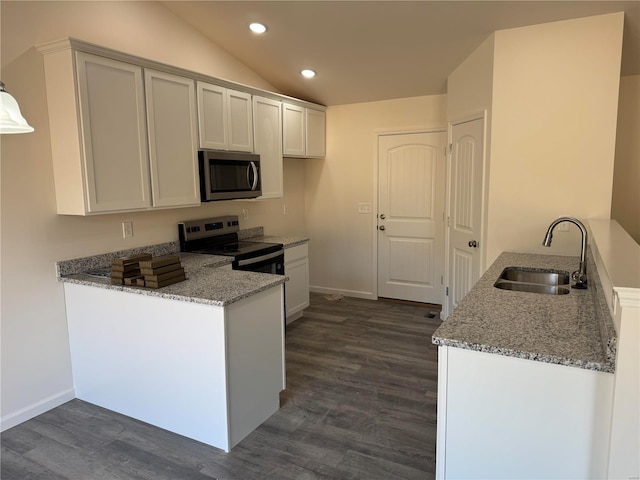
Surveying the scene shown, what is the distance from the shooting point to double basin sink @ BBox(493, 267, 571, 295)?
8.50 feet

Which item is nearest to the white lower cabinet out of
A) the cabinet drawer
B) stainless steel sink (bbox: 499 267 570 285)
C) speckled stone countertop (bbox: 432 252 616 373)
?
the cabinet drawer

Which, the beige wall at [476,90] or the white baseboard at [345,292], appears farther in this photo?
the white baseboard at [345,292]

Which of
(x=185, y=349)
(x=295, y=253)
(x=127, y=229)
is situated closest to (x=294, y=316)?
(x=295, y=253)

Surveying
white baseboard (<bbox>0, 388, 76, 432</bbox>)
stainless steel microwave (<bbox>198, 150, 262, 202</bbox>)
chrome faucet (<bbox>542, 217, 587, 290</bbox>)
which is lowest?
white baseboard (<bbox>0, 388, 76, 432</bbox>)

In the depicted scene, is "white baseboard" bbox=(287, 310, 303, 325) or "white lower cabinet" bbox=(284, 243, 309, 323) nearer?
"white lower cabinet" bbox=(284, 243, 309, 323)

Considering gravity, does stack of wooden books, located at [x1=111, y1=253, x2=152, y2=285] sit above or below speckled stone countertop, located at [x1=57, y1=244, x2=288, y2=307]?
above

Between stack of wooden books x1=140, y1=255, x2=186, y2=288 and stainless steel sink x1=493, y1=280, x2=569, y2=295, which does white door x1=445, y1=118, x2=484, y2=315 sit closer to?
stainless steel sink x1=493, y1=280, x2=569, y2=295

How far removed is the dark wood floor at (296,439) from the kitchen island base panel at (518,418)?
704mm

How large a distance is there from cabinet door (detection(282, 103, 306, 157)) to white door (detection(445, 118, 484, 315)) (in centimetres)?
165

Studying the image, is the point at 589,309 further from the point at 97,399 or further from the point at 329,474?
the point at 97,399

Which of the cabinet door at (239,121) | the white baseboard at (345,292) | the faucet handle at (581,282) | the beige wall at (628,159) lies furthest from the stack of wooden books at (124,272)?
the beige wall at (628,159)

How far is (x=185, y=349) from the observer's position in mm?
2457

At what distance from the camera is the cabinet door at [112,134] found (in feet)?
8.73

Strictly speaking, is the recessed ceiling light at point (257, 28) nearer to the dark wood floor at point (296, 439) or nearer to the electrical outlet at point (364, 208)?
the electrical outlet at point (364, 208)
